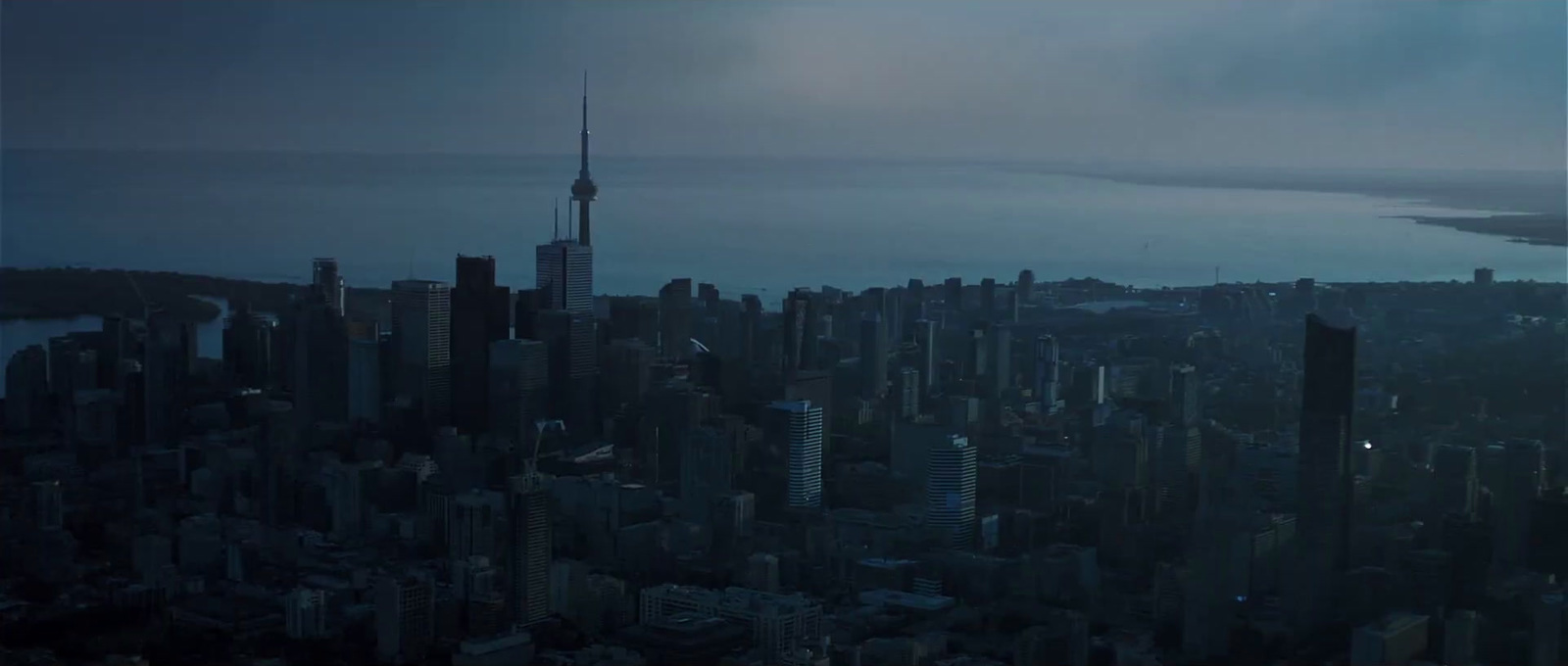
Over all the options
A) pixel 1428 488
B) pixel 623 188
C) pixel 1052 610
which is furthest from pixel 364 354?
pixel 1428 488

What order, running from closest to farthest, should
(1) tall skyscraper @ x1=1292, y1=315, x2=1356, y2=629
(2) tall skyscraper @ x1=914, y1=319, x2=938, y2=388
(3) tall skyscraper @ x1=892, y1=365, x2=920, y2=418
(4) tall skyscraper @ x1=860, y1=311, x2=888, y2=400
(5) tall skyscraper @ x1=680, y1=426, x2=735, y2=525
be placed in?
(1) tall skyscraper @ x1=1292, y1=315, x2=1356, y2=629
(5) tall skyscraper @ x1=680, y1=426, x2=735, y2=525
(3) tall skyscraper @ x1=892, y1=365, x2=920, y2=418
(4) tall skyscraper @ x1=860, y1=311, x2=888, y2=400
(2) tall skyscraper @ x1=914, y1=319, x2=938, y2=388

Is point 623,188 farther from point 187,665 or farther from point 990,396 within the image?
point 187,665

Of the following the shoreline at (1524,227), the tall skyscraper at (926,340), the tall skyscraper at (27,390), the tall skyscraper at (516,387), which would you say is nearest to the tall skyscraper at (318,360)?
the tall skyscraper at (516,387)

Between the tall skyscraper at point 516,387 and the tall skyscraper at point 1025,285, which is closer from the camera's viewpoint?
the tall skyscraper at point 516,387

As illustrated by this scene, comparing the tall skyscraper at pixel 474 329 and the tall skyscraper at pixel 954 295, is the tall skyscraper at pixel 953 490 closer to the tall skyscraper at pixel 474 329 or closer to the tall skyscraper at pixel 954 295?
the tall skyscraper at pixel 954 295

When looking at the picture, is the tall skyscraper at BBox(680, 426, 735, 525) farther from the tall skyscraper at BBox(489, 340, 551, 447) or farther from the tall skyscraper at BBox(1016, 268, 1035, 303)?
the tall skyscraper at BBox(1016, 268, 1035, 303)

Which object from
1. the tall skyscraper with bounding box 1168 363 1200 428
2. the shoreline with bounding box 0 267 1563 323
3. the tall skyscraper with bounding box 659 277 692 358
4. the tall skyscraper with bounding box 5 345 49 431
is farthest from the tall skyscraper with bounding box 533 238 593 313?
the tall skyscraper with bounding box 1168 363 1200 428
